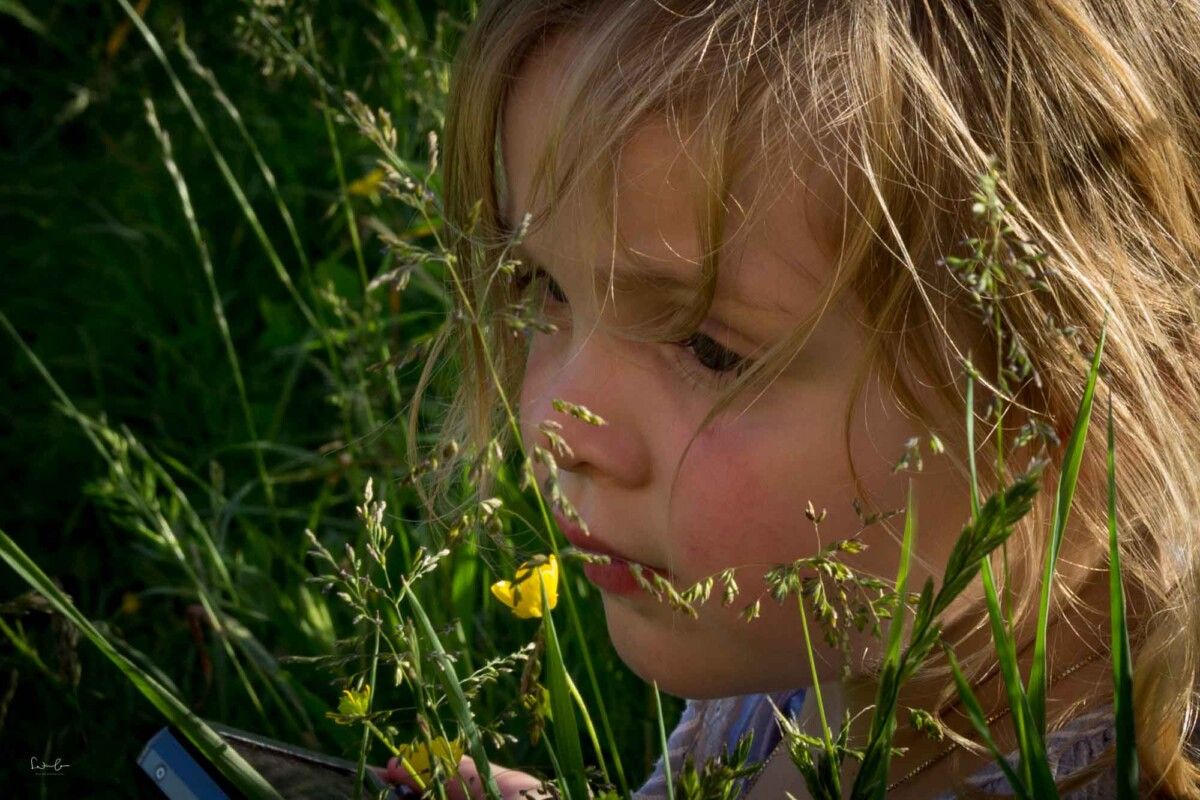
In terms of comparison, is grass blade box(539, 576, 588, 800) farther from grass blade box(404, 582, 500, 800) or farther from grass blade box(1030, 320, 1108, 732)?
grass blade box(1030, 320, 1108, 732)

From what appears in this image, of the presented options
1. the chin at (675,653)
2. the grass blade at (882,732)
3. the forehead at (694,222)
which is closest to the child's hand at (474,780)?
the chin at (675,653)

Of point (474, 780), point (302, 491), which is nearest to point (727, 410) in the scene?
point (474, 780)

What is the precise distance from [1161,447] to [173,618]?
162 centimetres

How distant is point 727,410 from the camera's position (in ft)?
3.94

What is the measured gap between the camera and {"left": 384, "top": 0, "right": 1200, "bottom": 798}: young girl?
117cm

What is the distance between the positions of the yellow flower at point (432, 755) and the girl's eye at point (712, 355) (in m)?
0.38

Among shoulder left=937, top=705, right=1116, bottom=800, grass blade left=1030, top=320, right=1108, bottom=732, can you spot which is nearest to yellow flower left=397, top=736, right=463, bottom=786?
grass blade left=1030, top=320, right=1108, bottom=732

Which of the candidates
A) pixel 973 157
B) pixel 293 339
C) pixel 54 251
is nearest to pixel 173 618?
pixel 293 339

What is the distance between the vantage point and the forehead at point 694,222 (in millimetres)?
1163

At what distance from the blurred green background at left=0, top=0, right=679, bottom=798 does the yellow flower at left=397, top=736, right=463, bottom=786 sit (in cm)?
24

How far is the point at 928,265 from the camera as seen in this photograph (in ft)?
3.92

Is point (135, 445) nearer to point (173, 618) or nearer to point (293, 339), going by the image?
point (173, 618)

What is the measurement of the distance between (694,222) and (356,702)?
1.59 ft

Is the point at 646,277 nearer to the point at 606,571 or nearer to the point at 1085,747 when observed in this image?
the point at 606,571
